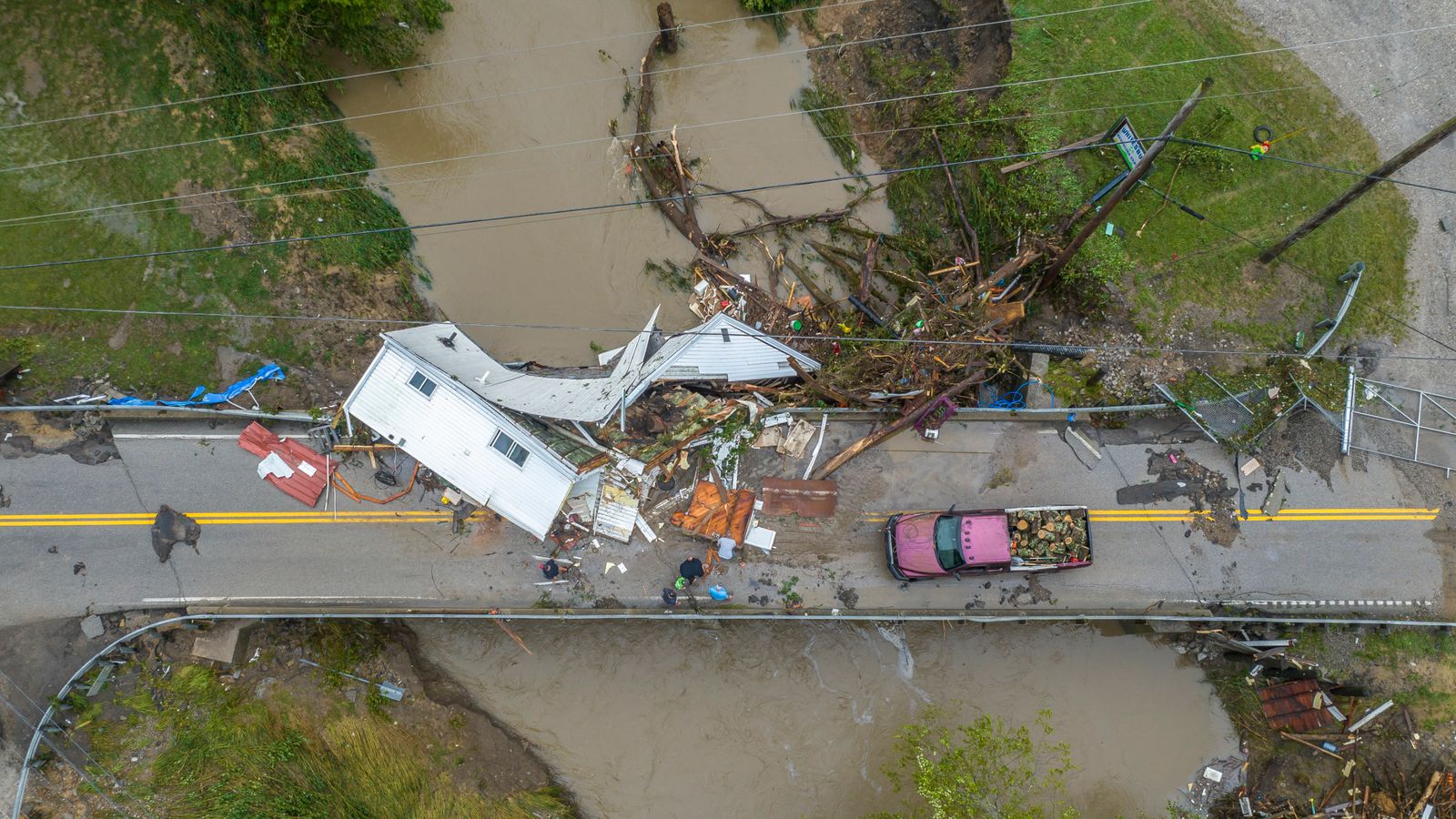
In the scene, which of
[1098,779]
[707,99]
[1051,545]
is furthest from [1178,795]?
[707,99]

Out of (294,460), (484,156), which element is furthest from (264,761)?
(484,156)

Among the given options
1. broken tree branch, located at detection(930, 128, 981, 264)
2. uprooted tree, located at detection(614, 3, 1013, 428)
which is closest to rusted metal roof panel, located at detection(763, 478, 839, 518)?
uprooted tree, located at detection(614, 3, 1013, 428)

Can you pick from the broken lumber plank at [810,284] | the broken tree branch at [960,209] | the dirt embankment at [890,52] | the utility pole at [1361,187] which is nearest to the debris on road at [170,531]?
the broken lumber plank at [810,284]

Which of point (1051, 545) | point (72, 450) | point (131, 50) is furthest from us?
point (131, 50)

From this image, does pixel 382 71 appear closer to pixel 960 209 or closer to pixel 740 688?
pixel 960 209

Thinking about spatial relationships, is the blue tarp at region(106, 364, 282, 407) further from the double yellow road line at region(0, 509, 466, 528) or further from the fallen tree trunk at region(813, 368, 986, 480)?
the fallen tree trunk at region(813, 368, 986, 480)

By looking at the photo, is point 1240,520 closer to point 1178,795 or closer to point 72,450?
point 1178,795
